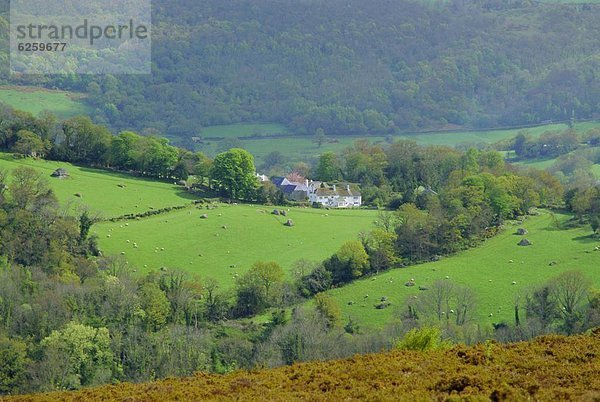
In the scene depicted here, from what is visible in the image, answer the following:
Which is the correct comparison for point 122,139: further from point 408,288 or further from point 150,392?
point 150,392

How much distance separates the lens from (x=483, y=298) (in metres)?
62.2

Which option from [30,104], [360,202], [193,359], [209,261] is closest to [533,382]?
[193,359]

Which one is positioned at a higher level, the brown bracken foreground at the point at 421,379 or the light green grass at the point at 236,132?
the light green grass at the point at 236,132

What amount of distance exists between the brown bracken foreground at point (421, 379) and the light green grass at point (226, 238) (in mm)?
41173

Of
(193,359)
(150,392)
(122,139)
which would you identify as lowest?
(193,359)

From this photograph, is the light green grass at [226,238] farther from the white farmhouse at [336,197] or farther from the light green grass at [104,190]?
the white farmhouse at [336,197]

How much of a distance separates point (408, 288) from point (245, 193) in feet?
106

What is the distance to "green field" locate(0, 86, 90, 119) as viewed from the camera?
173500 millimetres

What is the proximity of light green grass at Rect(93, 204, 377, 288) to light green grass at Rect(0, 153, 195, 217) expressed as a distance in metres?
3.12

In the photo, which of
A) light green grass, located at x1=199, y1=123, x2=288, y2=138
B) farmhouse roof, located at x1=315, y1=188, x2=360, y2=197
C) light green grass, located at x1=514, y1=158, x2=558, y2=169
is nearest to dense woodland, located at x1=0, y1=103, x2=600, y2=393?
farmhouse roof, located at x1=315, y1=188, x2=360, y2=197

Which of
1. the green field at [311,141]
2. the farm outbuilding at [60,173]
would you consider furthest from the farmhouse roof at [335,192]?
the green field at [311,141]

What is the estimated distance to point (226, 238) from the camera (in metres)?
77.2

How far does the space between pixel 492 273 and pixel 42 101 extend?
135 m

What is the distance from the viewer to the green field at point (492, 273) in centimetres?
6079
